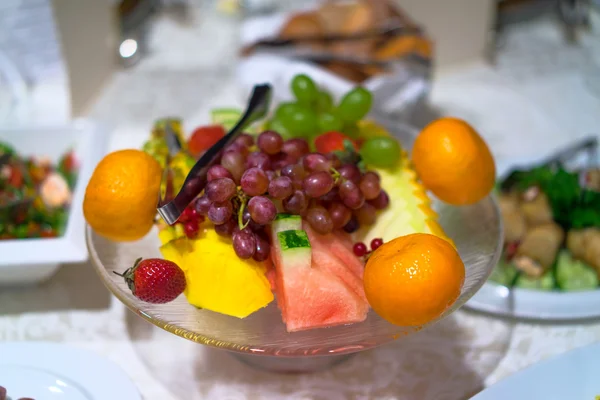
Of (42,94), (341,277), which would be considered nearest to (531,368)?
(341,277)

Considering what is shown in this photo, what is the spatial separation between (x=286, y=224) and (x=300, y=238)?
3 cm

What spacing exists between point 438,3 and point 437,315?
1.11 m

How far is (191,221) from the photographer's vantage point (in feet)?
2.25

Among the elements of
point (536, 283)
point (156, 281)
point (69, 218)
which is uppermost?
point (156, 281)

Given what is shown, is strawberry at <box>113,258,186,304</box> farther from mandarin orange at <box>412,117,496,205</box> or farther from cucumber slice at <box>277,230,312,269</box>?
mandarin orange at <box>412,117,496,205</box>

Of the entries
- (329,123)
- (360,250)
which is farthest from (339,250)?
(329,123)

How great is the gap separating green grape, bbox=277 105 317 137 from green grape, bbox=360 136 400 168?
4.2 inches

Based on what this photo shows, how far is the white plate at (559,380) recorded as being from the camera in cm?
66

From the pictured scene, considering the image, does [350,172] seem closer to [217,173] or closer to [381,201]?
[381,201]

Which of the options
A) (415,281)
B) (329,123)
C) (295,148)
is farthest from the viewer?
(329,123)

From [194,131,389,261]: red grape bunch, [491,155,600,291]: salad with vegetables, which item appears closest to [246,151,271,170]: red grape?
[194,131,389,261]: red grape bunch

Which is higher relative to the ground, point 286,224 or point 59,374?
point 286,224

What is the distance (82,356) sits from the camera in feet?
2.41

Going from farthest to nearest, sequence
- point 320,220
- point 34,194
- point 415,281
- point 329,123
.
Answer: point 34,194 → point 329,123 → point 320,220 → point 415,281
